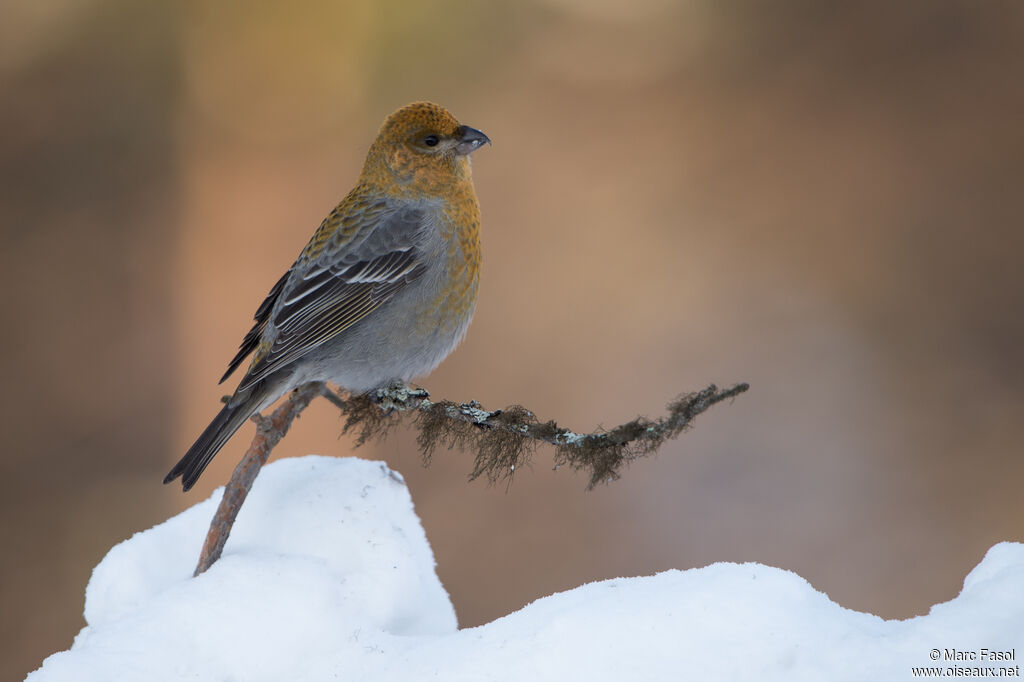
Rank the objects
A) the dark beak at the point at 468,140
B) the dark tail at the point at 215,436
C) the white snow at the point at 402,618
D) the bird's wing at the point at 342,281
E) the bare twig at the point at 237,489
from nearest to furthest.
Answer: the white snow at the point at 402,618
the bare twig at the point at 237,489
the dark tail at the point at 215,436
the bird's wing at the point at 342,281
the dark beak at the point at 468,140

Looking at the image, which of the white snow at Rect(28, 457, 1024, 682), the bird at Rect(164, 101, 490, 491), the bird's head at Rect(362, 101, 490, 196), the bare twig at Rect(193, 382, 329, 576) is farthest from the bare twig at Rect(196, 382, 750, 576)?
the bird's head at Rect(362, 101, 490, 196)

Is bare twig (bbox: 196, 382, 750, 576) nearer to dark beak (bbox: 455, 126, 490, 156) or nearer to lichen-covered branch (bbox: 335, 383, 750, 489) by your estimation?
lichen-covered branch (bbox: 335, 383, 750, 489)

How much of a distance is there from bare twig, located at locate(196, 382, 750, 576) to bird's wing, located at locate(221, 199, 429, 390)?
0.29 m

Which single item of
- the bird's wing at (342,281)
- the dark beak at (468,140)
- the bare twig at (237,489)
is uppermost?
the dark beak at (468,140)

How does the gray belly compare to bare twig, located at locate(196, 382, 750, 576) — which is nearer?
bare twig, located at locate(196, 382, 750, 576)

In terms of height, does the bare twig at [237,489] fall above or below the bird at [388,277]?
below

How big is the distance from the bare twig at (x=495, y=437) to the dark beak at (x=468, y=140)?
84 cm

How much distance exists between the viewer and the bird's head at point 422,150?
9.18 feet

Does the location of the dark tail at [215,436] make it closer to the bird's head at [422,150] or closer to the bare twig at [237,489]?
the bare twig at [237,489]

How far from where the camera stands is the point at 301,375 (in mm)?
2643

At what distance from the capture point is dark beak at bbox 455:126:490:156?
278 centimetres

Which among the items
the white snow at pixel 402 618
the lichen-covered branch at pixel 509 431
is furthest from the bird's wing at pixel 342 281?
the white snow at pixel 402 618

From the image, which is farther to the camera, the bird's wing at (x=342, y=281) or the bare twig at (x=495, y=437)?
the bird's wing at (x=342, y=281)

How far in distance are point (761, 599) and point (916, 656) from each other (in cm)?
24
